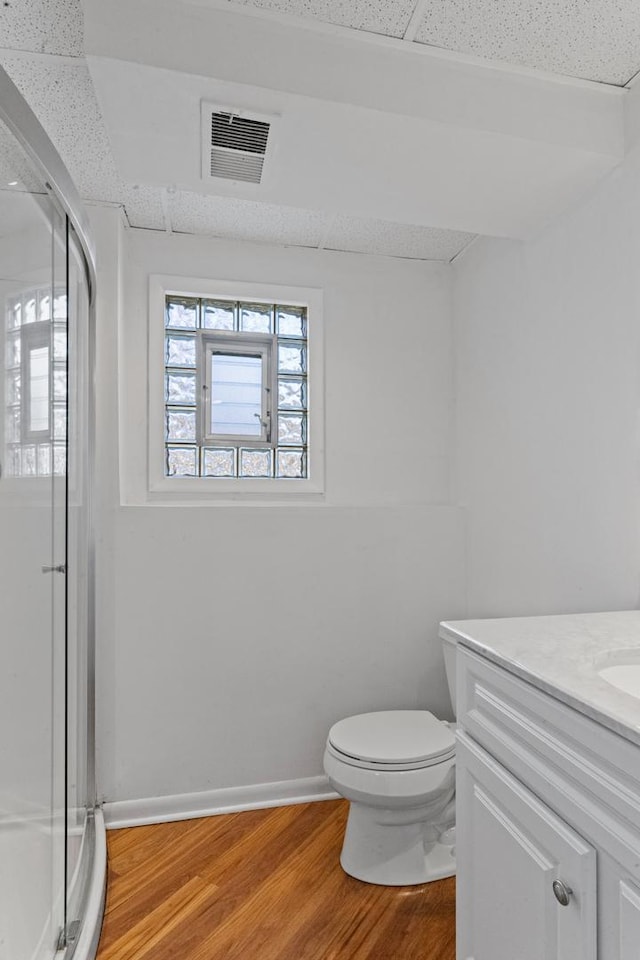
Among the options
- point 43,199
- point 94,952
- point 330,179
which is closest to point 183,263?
point 330,179

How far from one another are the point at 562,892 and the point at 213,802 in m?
1.52

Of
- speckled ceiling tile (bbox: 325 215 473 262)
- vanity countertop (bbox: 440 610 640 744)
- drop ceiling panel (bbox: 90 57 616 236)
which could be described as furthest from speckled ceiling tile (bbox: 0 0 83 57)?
vanity countertop (bbox: 440 610 640 744)

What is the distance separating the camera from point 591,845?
2.56ft

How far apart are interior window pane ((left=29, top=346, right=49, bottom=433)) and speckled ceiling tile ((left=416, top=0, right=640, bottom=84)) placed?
1.10m

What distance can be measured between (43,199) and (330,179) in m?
0.75

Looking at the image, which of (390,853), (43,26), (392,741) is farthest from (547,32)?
(390,853)

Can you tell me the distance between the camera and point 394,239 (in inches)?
89.3

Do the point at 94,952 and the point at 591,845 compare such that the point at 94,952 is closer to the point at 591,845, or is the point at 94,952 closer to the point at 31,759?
the point at 31,759

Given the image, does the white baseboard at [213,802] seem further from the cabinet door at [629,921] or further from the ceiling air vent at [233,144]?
the ceiling air vent at [233,144]

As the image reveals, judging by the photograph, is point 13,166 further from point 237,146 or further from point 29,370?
point 237,146

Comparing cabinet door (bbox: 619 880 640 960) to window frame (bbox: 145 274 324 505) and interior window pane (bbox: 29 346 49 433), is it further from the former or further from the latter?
window frame (bbox: 145 274 324 505)

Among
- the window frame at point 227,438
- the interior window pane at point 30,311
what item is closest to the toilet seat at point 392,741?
the window frame at point 227,438

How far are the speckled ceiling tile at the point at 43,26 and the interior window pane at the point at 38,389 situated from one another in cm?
72

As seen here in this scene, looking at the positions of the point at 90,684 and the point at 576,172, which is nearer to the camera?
the point at 576,172
